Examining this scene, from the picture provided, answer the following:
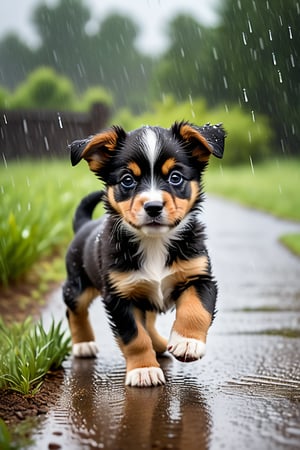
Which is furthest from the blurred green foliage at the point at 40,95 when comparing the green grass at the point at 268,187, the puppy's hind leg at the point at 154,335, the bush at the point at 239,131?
Answer: the puppy's hind leg at the point at 154,335

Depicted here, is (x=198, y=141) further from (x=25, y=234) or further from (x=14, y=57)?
(x=14, y=57)

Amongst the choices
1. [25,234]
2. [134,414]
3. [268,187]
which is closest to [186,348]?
[134,414]

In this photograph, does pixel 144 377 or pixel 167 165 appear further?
pixel 144 377

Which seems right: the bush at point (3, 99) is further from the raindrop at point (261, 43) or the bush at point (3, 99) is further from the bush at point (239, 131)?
the raindrop at point (261, 43)

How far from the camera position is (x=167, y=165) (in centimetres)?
374

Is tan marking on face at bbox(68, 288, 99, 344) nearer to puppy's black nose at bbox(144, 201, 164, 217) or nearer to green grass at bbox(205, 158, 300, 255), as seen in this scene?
puppy's black nose at bbox(144, 201, 164, 217)

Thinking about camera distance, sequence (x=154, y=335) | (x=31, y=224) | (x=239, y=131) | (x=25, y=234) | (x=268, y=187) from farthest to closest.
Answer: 1. (x=239, y=131)
2. (x=268, y=187)
3. (x=31, y=224)
4. (x=25, y=234)
5. (x=154, y=335)

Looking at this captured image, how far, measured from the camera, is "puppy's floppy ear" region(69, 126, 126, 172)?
3.96 metres

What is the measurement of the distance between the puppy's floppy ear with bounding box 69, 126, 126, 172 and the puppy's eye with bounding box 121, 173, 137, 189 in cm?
23

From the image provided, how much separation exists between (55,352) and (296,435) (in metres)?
1.79

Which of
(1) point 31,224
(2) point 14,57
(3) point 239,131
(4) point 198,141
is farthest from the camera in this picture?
(2) point 14,57

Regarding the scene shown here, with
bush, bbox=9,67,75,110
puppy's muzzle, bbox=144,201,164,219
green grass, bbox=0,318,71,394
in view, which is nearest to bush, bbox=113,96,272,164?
bush, bbox=9,67,75,110

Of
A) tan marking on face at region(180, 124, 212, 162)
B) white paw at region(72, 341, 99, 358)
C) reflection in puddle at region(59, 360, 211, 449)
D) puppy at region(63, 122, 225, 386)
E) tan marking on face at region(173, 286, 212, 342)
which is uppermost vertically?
tan marking on face at region(180, 124, 212, 162)

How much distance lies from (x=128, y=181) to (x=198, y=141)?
0.45m
